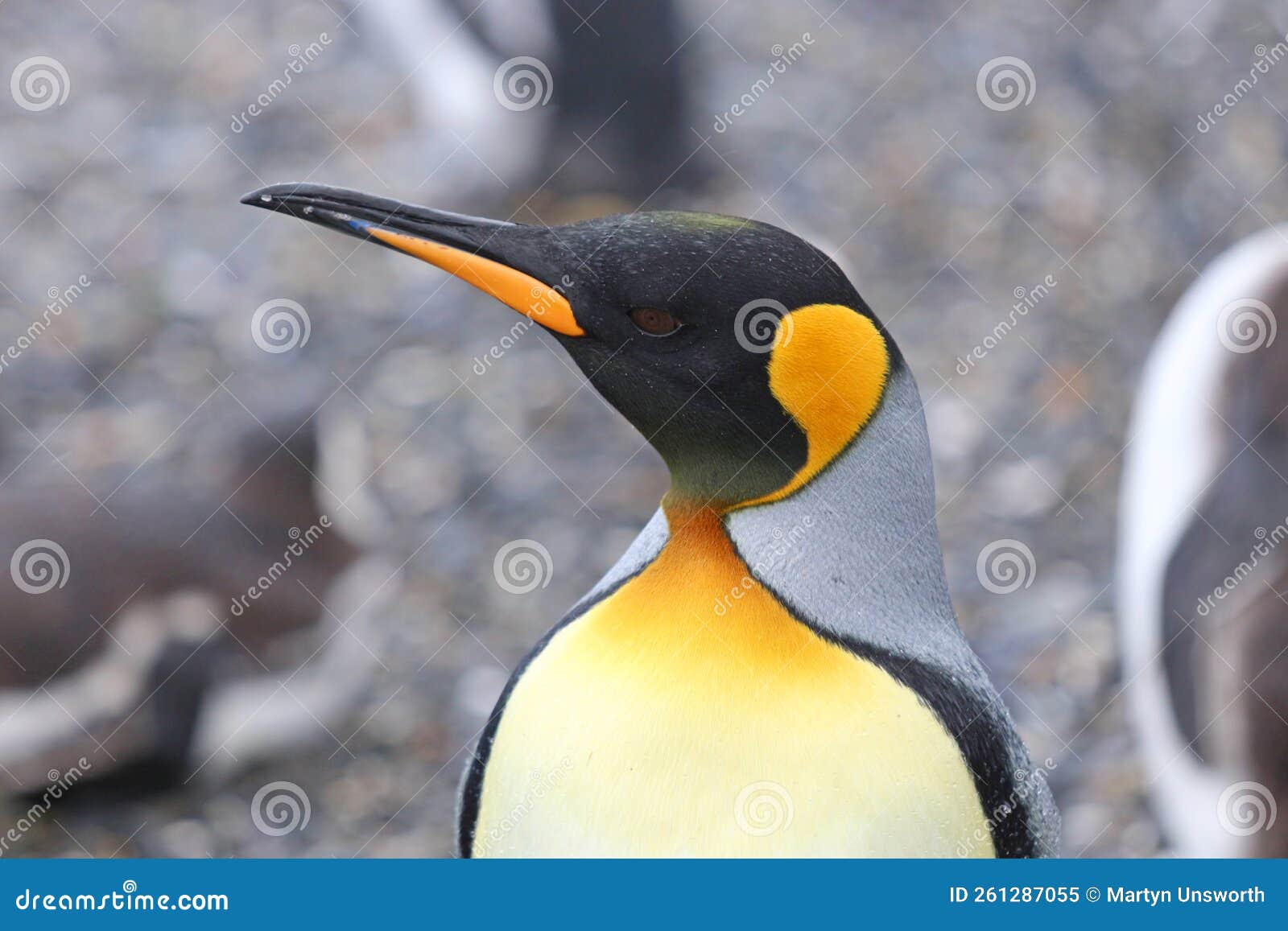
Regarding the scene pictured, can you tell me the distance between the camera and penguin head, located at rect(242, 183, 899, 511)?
70 cm

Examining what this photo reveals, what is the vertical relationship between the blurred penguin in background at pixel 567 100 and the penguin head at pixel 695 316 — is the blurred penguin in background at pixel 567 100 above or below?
below

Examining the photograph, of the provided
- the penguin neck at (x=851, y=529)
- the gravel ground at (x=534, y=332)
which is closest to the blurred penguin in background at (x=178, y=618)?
the gravel ground at (x=534, y=332)

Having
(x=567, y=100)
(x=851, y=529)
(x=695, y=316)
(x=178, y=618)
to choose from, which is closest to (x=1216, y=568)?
(x=851, y=529)

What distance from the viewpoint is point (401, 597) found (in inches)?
74.9

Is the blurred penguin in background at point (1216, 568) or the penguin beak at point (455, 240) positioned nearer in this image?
the penguin beak at point (455, 240)

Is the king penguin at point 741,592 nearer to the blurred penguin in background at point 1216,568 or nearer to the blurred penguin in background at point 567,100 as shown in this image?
the blurred penguin in background at point 1216,568

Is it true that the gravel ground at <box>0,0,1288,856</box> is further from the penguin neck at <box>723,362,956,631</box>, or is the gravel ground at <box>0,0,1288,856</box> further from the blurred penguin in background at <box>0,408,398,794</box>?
the penguin neck at <box>723,362,956,631</box>

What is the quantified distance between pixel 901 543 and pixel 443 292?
67.2 inches

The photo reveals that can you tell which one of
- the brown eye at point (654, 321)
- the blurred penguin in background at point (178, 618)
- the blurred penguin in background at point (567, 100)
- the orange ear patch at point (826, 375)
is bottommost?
the blurred penguin in background at point (178, 618)

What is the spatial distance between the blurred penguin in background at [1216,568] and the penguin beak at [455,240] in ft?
3.61

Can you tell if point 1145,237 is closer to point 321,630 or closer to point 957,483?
point 957,483

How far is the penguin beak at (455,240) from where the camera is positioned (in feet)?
2.41

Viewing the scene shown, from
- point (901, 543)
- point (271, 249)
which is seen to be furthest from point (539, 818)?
point (271, 249)
